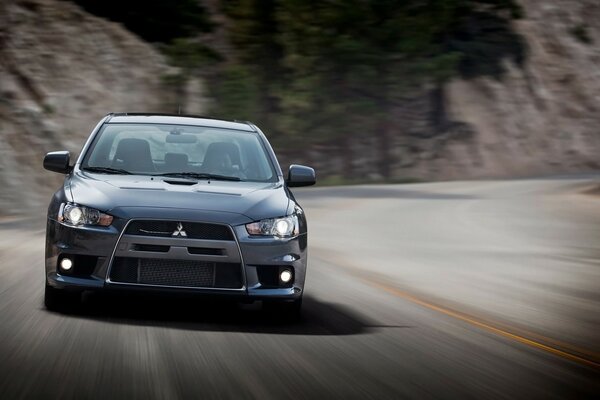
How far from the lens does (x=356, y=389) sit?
692 cm

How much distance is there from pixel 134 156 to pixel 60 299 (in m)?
1.58

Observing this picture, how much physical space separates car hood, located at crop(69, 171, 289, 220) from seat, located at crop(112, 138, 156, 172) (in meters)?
0.31

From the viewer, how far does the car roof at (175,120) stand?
11.3 meters

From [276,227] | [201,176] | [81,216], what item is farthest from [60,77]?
[276,227]

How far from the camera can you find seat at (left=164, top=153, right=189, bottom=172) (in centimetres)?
1055

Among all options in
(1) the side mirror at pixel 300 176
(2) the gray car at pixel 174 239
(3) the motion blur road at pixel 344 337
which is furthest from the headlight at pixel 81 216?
(1) the side mirror at pixel 300 176

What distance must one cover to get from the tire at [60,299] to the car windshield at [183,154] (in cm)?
124

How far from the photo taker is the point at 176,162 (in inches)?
419

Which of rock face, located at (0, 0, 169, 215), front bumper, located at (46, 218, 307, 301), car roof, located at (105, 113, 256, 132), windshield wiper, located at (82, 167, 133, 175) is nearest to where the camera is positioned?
front bumper, located at (46, 218, 307, 301)

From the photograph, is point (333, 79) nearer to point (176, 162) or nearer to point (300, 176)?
point (300, 176)

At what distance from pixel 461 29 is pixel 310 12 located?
43.1ft

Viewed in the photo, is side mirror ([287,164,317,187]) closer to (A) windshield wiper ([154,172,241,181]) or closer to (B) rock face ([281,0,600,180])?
(A) windshield wiper ([154,172,241,181])

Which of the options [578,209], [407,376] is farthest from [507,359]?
[578,209]

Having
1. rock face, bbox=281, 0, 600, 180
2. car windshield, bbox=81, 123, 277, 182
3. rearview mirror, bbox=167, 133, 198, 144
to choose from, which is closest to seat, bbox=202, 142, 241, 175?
car windshield, bbox=81, 123, 277, 182
